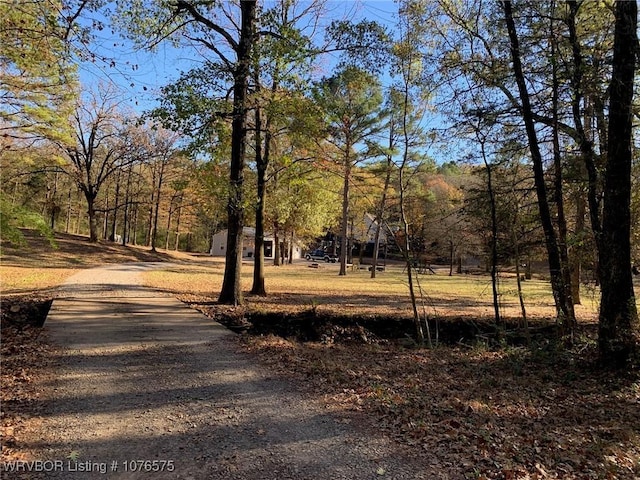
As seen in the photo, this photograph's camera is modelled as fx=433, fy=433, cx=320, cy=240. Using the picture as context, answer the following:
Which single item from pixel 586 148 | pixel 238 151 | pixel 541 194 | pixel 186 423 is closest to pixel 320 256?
pixel 238 151

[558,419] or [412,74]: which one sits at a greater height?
[412,74]

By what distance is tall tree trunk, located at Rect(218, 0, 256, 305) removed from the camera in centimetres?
1062

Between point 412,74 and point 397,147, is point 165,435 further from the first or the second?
point 397,147

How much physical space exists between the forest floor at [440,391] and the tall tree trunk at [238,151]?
0.89 m

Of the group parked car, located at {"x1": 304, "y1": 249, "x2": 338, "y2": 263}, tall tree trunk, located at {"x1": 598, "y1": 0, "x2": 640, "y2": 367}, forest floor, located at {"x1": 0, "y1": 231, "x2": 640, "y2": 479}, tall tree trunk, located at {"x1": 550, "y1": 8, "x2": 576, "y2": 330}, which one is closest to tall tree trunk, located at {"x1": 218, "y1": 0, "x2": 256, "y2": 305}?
forest floor, located at {"x1": 0, "y1": 231, "x2": 640, "y2": 479}

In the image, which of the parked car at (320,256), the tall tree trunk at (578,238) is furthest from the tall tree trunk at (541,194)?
the parked car at (320,256)

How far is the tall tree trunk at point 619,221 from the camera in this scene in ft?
20.4

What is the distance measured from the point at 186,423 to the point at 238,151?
27.0 ft

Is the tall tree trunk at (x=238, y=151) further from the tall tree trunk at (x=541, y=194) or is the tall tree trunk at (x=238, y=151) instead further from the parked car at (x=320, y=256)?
the parked car at (x=320, y=256)

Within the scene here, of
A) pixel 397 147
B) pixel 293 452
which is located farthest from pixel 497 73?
pixel 397 147

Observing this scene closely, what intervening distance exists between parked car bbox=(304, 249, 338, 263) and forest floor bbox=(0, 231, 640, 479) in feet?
142

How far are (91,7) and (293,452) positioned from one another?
26.4 feet

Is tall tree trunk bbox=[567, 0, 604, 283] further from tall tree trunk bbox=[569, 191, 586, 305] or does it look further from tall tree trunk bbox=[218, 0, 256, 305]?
tall tree trunk bbox=[218, 0, 256, 305]

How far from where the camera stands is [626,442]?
4.31 meters
